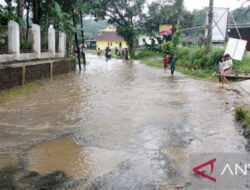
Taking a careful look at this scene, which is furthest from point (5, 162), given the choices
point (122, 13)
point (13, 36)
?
point (122, 13)

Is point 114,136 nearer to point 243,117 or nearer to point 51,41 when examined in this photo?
point 243,117

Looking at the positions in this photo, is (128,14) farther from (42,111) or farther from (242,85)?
(42,111)

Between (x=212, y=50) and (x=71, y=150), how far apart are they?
17.5 m

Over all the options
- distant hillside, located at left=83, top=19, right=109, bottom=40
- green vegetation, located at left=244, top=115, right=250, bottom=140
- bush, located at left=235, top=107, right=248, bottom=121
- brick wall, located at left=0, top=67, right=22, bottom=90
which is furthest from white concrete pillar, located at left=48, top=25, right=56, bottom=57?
distant hillside, located at left=83, top=19, right=109, bottom=40

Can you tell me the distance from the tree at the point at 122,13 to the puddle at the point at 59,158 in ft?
113

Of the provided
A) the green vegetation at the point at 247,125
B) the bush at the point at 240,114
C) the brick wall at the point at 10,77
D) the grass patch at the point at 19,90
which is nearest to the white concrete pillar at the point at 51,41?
the grass patch at the point at 19,90

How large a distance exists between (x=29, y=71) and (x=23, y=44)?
4.55 ft

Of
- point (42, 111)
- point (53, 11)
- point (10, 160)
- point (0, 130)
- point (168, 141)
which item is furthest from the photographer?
point (53, 11)

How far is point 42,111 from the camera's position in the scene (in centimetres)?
891

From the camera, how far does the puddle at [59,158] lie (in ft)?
15.8

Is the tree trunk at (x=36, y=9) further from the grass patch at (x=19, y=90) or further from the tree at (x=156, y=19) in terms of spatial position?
the tree at (x=156, y=19)

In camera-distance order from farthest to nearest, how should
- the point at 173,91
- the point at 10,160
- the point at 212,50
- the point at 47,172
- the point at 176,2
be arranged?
the point at 176,2
the point at 212,50
the point at 173,91
the point at 10,160
the point at 47,172

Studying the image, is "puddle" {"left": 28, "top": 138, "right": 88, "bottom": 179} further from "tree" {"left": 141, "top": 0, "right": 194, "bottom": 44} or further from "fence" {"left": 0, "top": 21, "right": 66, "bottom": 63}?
"tree" {"left": 141, "top": 0, "right": 194, "bottom": 44}

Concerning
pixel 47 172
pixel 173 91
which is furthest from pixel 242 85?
pixel 47 172
